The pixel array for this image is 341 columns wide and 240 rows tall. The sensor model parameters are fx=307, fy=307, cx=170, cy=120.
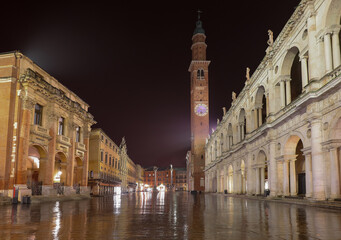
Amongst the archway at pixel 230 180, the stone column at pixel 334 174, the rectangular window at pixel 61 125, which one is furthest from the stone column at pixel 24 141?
the archway at pixel 230 180

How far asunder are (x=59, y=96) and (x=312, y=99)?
82.5ft

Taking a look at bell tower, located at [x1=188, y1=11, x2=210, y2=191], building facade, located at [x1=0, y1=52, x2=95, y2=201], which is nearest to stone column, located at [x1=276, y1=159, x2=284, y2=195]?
building facade, located at [x1=0, y1=52, x2=95, y2=201]

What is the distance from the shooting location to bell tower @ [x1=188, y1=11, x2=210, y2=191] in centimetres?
8375

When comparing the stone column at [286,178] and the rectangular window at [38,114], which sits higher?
the rectangular window at [38,114]

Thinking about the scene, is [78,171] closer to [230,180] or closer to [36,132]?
[36,132]

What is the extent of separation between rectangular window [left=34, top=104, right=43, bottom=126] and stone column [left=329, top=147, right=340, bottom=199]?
26.2 meters

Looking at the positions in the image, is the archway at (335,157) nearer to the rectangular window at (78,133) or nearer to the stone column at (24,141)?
the stone column at (24,141)

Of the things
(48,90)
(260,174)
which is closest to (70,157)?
(48,90)

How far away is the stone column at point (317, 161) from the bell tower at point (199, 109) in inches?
2552

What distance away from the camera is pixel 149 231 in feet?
27.9

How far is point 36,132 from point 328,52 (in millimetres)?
25118

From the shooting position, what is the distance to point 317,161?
18672 mm

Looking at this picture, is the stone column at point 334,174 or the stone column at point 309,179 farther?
the stone column at point 309,179

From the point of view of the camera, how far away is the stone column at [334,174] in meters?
17.1
